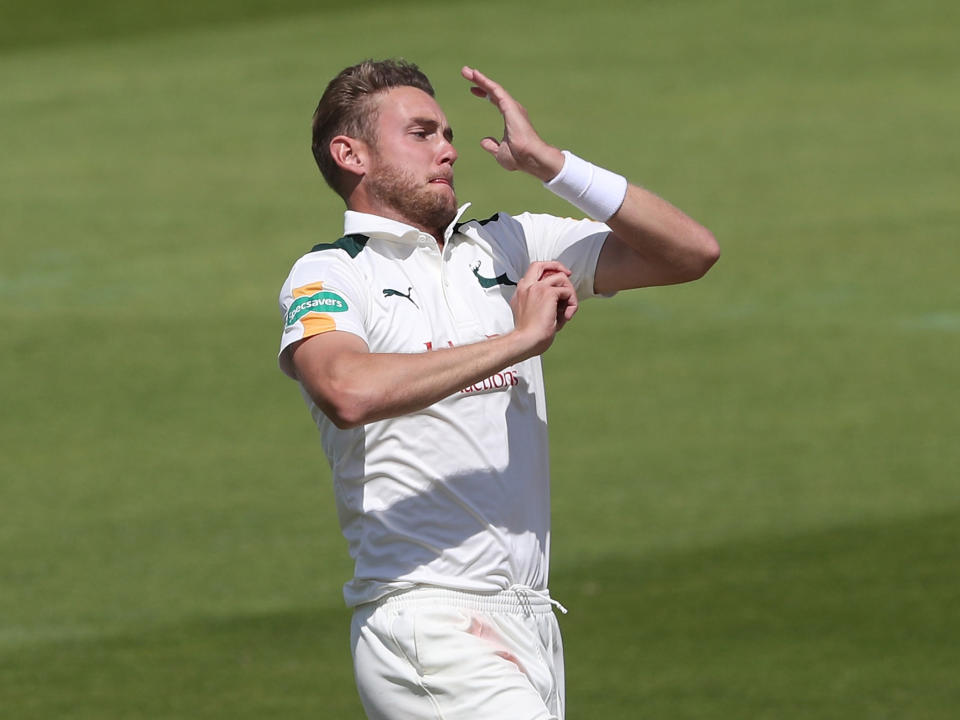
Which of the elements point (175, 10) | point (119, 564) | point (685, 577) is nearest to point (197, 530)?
point (119, 564)

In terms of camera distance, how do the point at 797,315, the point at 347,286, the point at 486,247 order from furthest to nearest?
the point at 797,315
the point at 486,247
the point at 347,286

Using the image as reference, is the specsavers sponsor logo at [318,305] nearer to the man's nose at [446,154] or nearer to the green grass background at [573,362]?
the man's nose at [446,154]

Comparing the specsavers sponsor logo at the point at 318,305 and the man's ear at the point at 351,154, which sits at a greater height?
the man's ear at the point at 351,154

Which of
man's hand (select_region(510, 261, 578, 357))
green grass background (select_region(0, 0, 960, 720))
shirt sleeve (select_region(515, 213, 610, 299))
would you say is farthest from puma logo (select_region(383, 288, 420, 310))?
green grass background (select_region(0, 0, 960, 720))

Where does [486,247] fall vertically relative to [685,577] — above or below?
above

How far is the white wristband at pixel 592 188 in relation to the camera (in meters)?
4.92

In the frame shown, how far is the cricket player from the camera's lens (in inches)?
179

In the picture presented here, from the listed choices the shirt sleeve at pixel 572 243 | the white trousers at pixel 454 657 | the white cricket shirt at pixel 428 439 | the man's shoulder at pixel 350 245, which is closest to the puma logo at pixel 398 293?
the white cricket shirt at pixel 428 439

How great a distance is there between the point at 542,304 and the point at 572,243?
75 cm

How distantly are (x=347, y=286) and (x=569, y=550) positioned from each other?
5.18 metres

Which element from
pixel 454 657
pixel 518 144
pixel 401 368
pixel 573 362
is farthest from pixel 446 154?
pixel 573 362

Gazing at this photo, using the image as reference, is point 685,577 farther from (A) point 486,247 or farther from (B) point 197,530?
(A) point 486,247

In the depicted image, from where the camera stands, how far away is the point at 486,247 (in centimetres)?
507

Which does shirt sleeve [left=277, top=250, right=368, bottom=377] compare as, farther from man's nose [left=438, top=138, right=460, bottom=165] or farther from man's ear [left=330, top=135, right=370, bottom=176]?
man's nose [left=438, top=138, right=460, bottom=165]
